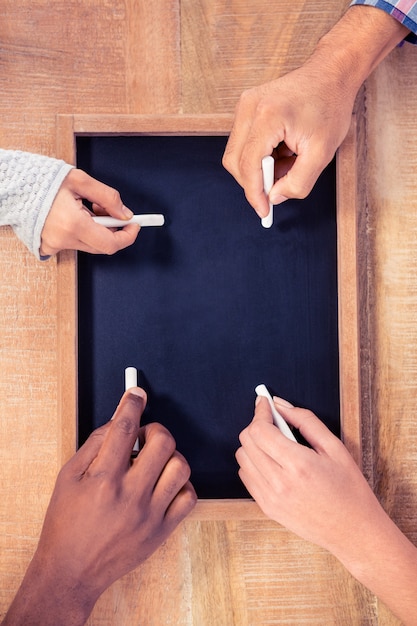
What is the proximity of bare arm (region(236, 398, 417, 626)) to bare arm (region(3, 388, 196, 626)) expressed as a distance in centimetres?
11

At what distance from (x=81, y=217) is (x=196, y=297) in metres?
0.19

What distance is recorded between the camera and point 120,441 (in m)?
0.76

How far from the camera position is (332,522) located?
2.59 ft

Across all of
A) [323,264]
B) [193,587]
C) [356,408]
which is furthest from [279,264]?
[193,587]

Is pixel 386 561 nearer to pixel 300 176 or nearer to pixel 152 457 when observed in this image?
pixel 152 457

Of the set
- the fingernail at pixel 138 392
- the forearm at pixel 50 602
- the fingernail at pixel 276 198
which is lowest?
the forearm at pixel 50 602

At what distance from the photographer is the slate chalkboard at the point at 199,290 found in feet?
2.69

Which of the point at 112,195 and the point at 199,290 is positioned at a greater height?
the point at 112,195

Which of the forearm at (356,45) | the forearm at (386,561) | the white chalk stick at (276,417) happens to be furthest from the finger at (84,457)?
the forearm at (356,45)

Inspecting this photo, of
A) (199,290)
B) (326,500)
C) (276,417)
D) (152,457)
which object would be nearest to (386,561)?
(326,500)

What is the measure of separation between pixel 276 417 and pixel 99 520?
0.27m

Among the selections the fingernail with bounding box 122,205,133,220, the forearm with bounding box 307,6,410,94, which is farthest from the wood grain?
the fingernail with bounding box 122,205,133,220

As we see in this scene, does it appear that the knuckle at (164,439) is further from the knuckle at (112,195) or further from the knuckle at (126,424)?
the knuckle at (112,195)

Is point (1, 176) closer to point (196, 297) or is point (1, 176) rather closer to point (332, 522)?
point (196, 297)
